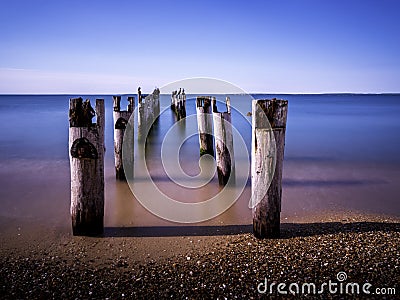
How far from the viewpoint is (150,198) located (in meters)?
6.59


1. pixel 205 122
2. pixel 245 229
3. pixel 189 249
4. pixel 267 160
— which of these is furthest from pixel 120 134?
pixel 267 160

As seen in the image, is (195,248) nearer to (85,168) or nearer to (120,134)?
(85,168)

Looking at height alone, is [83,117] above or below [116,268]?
above

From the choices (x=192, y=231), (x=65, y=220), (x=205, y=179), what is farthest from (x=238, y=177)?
(x=65, y=220)

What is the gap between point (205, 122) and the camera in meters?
9.22

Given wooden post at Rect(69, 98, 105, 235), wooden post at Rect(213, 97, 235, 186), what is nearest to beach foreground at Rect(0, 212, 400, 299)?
wooden post at Rect(69, 98, 105, 235)

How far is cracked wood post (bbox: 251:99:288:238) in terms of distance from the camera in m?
4.14

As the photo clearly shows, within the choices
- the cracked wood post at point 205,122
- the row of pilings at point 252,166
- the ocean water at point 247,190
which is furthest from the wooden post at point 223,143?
the row of pilings at point 252,166

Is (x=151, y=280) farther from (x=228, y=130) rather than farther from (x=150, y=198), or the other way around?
(x=228, y=130)

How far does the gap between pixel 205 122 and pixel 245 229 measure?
15.1 feet

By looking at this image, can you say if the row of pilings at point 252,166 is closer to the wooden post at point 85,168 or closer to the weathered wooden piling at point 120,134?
the wooden post at point 85,168

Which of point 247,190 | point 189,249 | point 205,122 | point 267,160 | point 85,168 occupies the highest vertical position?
point 205,122

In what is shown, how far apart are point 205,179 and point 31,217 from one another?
12.6 feet

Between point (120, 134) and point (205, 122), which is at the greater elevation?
point (205, 122)
